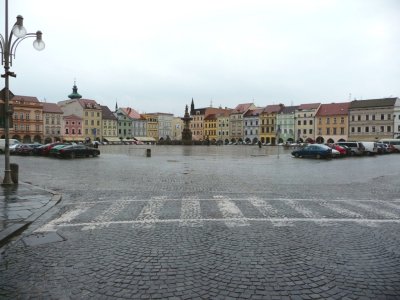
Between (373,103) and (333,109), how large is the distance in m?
11.8

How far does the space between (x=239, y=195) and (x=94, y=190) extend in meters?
5.40

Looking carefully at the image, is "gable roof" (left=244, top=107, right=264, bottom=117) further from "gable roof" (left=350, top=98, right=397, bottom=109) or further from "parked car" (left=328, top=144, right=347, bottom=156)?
"parked car" (left=328, top=144, right=347, bottom=156)

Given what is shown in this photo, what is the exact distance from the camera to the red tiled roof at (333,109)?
328 ft

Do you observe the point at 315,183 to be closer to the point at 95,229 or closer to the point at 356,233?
the point at 356,233

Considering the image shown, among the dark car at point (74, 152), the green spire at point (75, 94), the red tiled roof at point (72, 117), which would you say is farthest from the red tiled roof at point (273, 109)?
the dark car at point (74, 152)

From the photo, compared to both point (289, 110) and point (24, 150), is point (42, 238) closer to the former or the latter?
point (24, 150)

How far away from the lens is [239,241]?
6414 mm

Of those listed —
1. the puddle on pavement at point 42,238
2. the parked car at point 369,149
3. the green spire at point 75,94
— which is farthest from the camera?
the green spire at point 75,94

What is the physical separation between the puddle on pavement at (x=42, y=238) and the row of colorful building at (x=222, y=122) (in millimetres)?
65734

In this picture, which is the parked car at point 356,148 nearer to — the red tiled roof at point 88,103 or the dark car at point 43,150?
the dark car at point 43,150

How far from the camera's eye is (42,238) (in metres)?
6.68

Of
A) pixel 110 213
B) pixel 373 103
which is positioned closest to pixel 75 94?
pixel 373 103

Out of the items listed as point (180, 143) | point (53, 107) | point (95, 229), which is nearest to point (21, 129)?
point (53, 107)

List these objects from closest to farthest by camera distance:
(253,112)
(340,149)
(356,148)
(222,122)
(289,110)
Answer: (340,149) → (356,148) → (289,110) → (253,112) → (222,122)
